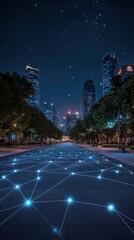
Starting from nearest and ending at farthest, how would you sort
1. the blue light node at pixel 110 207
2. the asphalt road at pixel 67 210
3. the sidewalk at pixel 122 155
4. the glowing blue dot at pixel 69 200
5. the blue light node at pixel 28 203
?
the asphalt road at pixel 67 210, the blue light node at pixel 110 207, the blue light node at pixel 28 203, the glowing blue dot at pixel 69 200, the sidewalk at pixel 122 155

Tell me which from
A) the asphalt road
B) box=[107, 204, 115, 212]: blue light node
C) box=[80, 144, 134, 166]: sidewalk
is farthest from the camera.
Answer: box=[80, 144, 134, 166]: sidewalk

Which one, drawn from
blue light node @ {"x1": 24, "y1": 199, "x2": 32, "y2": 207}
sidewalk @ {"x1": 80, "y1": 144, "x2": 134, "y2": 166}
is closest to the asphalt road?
blue light node @ {"x1": 24, "y1": 199, "x2": 32, "y2": 207}

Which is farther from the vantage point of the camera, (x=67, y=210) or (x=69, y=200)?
(x=69, y=200)

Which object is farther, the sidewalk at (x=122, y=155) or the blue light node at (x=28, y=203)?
the sidewalk at (x=122, y=155)

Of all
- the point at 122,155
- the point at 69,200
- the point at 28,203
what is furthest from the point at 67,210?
the point at 122,155

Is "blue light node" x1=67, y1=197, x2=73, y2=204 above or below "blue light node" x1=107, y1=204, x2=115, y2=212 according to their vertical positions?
above

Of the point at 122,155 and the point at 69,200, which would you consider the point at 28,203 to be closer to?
the point at 69,200

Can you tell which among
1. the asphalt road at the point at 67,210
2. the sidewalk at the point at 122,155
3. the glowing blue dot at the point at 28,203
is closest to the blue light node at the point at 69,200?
the asphalt road at the point at 67,210

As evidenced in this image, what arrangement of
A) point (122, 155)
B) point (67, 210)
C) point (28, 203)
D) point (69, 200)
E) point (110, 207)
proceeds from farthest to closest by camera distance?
point (122, 155) → point (69, 200) → point (28, 203) → point (110, 207) → point (67, 210)

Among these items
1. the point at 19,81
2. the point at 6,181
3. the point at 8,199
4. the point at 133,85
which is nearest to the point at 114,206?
the point at 8,199

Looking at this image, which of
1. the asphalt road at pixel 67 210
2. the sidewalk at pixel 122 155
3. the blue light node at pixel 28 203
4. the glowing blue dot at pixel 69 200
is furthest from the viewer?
the sidewalk at pixel 122 155

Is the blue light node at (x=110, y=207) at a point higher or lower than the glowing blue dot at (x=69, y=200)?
lower

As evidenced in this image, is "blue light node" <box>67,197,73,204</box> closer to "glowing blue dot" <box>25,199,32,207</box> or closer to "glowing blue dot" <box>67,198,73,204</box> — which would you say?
"glowing blue dot" <box>67,198,73,204</box>

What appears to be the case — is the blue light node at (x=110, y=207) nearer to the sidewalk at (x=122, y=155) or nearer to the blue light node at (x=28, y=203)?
the blue light node at (x=28, y=203)
